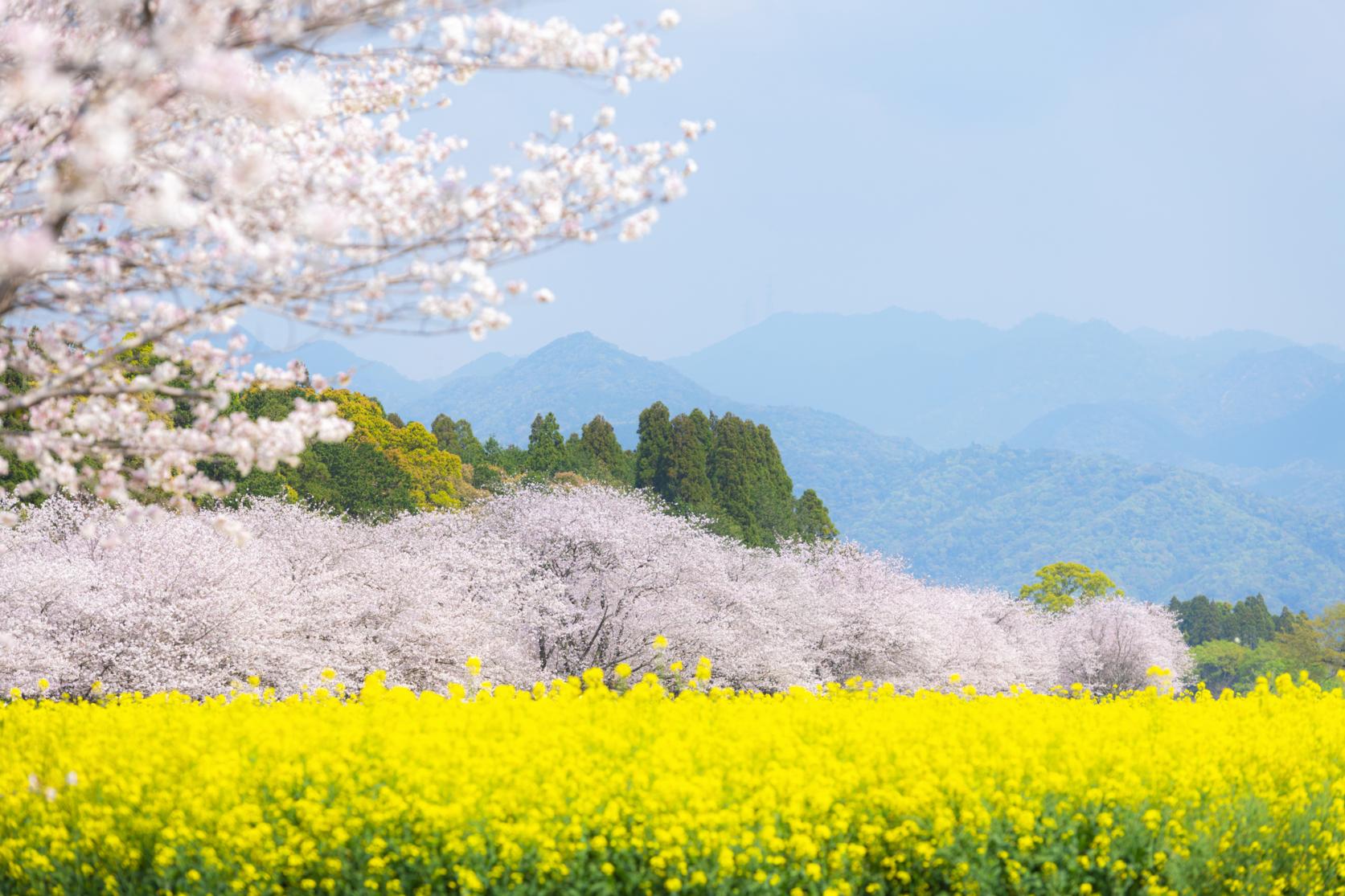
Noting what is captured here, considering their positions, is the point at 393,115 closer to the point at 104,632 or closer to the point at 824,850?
the point at 824,850

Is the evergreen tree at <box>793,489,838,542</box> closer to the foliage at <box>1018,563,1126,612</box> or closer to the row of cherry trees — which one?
the row of cherry trees

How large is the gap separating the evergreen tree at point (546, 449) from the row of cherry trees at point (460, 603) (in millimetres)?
17263

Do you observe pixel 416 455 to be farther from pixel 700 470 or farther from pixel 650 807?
pixel 650 807

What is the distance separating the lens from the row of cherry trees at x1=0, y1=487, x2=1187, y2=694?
18953 millimetres

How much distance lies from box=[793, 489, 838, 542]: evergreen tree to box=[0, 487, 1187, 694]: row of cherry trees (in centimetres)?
957

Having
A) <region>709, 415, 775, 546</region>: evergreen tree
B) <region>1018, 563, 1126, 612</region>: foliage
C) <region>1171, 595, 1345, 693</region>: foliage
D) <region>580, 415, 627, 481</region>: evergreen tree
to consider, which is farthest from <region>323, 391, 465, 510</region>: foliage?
<region>1171, 595, 1345, 693</region>: foliage


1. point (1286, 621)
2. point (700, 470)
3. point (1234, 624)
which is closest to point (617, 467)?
point (700, 470)

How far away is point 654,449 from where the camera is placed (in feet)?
189

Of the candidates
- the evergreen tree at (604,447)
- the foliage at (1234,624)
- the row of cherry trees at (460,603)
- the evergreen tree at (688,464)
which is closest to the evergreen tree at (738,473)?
the evergreen tree at (688,464)

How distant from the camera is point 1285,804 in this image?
7.66m

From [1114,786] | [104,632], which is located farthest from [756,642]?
[1114,786]

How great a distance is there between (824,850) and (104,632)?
54.0 feet

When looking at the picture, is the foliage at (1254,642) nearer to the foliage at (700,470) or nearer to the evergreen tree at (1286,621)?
the evergreen tree at (1286,621)

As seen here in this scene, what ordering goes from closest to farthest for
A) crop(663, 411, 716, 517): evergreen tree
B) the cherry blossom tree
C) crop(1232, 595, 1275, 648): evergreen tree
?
the cherry blossom tree, crop(663, 411, 716, 517): evergreen tree, crop(1232, 595, 1275, 648): evergreen tree
